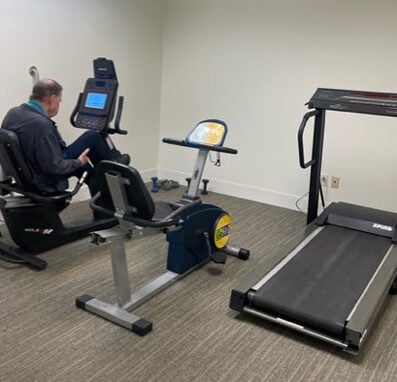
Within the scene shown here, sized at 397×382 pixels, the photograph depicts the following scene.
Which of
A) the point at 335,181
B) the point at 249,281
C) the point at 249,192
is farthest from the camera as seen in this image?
A: the point at 249,192

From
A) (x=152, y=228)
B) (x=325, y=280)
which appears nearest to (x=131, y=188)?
(x=152, y=228)

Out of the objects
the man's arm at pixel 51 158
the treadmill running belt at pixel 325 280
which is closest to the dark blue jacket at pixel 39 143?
the man's arm at pixel 51 158

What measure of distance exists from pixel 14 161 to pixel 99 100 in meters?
0.89

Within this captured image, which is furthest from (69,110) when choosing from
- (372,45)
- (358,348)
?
(358,348)

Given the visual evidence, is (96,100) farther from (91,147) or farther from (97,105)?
(91,147)

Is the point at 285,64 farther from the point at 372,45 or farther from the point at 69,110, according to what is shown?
the point at 69,110

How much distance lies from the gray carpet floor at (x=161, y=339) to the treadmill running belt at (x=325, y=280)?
0.16 metres

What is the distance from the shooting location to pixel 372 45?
414 cm

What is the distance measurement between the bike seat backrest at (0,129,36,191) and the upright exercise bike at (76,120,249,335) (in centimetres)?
77

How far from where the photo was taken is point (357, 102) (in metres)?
3.44

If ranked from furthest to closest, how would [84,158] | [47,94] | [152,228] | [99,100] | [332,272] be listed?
[99,100], [84,158], [47,94], [332,272], [152,228]

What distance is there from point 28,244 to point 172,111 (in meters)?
2.73

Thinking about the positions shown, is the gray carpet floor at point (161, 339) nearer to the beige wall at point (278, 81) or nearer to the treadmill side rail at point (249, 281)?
the treadmill side rail at point (249, 281)

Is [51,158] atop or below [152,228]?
atop
